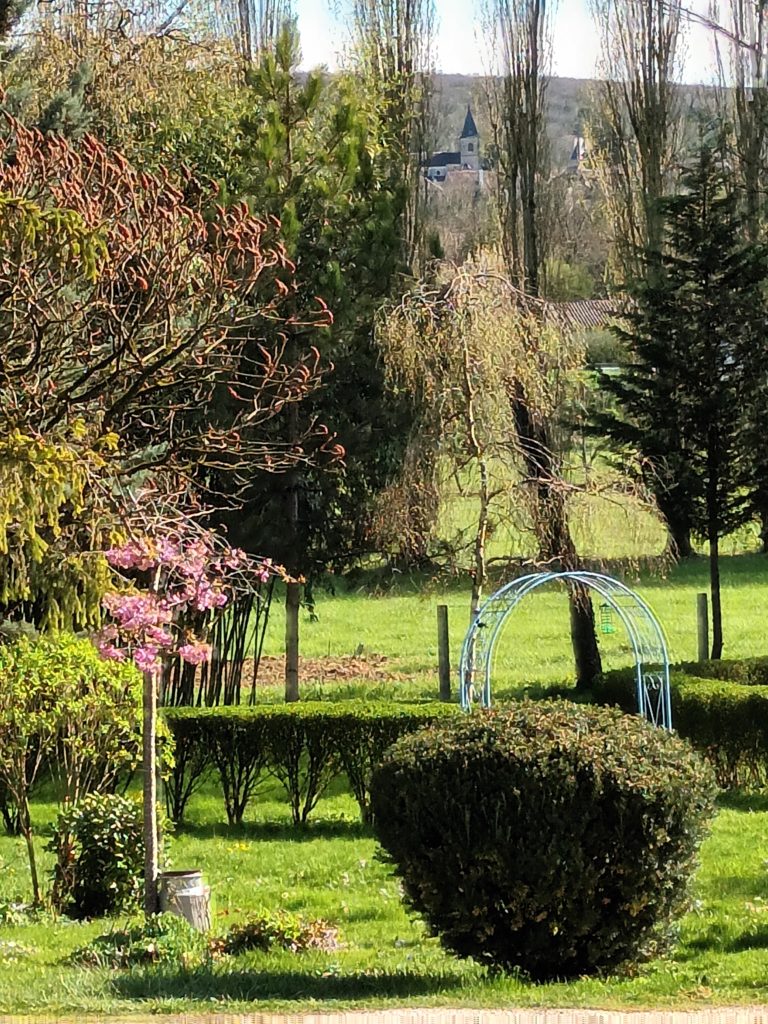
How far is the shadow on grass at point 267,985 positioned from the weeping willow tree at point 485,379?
25.5 ft

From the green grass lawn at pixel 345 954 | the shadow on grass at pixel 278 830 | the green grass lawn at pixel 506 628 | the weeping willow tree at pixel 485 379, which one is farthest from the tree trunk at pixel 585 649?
the shadow on grass at pixel 278 830

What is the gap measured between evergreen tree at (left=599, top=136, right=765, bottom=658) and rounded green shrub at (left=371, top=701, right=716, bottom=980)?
1148cm

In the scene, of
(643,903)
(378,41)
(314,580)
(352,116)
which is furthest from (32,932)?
(378,41)

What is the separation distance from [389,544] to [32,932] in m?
7.71

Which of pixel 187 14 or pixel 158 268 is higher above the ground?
pixel 187 14

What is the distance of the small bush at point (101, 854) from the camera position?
27.2 feet

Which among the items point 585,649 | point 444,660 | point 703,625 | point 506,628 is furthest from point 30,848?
point 506,628

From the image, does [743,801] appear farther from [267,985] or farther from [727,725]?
[267,985]

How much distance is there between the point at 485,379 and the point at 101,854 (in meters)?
6.86

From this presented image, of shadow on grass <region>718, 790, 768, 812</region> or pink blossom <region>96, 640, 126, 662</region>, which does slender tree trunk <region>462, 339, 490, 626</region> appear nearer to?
shadow on grass <region>718, 790, 768, 812</region>

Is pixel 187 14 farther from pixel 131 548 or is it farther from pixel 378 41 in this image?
pixel 131 548

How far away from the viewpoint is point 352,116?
49.5 feet

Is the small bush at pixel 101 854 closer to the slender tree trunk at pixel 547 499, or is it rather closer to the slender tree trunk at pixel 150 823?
the slender tree trunk at pixel 150 823

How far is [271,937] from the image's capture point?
6754mm
